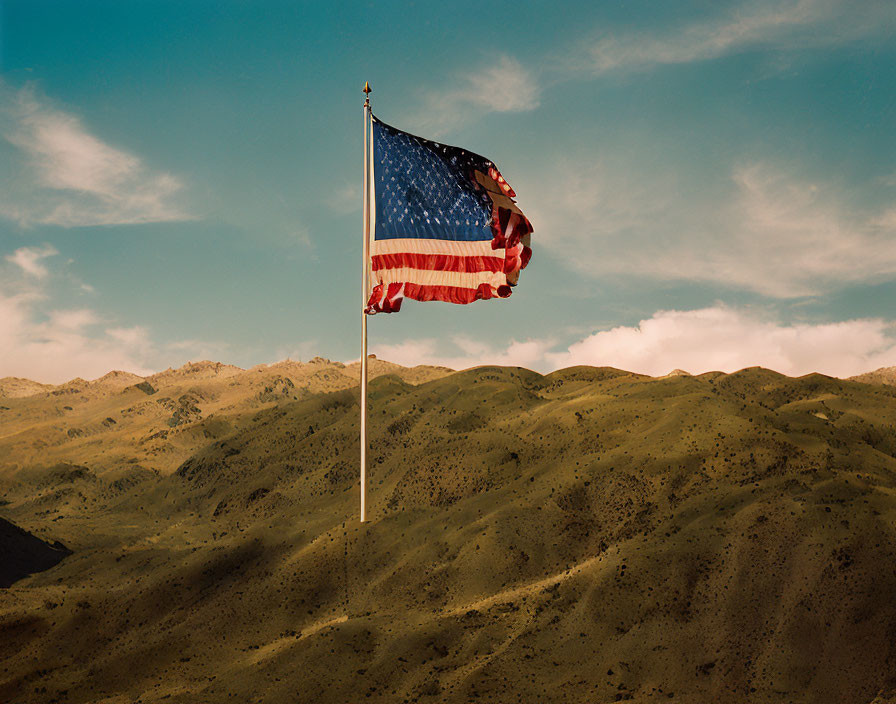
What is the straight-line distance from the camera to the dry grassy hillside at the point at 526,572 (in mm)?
22781

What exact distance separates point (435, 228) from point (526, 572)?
16.0 m

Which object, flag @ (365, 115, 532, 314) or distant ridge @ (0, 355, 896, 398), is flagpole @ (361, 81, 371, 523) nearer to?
flag @ (365, 115, 532, 314)

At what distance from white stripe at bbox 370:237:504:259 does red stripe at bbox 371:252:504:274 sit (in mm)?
98

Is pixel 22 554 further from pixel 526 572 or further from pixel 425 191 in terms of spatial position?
pixel 425 191

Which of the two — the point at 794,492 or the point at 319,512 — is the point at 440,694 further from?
the point at 319,512

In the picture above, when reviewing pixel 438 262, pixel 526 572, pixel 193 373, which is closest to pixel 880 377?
pixel 526 572

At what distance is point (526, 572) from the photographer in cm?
3159

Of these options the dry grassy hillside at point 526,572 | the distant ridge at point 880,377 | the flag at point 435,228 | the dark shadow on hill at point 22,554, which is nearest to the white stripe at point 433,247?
the flag at point 435,228

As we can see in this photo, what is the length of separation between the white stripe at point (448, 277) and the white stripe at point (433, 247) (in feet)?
1.90

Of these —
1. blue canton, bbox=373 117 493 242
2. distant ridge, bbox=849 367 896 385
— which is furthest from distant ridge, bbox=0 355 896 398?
blue canton, bbox=373 117 493 242

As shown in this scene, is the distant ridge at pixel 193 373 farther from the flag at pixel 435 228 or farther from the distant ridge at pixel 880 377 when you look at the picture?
the flag at pixel 435 228

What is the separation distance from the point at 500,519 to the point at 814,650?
52.0 ft

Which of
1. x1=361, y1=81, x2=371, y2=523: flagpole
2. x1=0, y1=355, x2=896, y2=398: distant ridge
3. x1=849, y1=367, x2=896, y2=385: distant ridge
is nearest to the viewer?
x1=361, y1=81, x2=371, y2=523: flagpole

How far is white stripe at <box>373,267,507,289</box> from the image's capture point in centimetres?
2308
